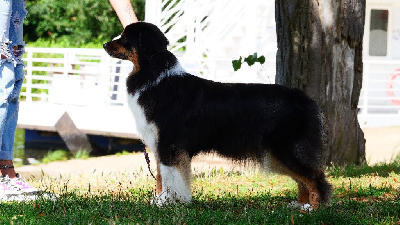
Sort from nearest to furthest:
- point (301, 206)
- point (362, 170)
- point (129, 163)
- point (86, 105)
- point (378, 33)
Answer: 1. point (301, 206)
2. point (362, 170)
3. point (129, 163)
4. point (86, 105)
5. point (378, 33)

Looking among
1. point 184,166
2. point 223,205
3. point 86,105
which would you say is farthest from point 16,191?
point 86,105

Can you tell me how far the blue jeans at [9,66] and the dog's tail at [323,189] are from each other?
2565 millimetres

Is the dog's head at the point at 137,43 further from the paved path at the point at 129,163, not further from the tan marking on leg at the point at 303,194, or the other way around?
the paved path at the point at 129,163

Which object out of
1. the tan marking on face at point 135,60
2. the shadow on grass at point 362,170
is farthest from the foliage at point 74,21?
the tan marking on face at point 135,60

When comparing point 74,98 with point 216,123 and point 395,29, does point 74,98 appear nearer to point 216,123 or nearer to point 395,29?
point 395,29

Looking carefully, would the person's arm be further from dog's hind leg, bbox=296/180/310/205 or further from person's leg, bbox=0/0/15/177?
dog's hind leg, bbox=296/180/310/205

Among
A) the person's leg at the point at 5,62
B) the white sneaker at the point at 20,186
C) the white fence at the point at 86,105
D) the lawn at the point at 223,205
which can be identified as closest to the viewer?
the lawn at the point at 223,205

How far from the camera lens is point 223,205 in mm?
5383

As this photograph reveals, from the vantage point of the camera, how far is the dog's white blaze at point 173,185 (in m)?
5.35

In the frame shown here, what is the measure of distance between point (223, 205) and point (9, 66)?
207cm

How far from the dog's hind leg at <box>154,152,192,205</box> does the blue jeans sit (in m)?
1.38

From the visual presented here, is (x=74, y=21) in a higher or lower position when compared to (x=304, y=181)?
higher

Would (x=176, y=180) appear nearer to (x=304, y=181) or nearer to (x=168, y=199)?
(x=168, y=199)

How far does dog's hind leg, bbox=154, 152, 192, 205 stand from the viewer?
17.5ft
